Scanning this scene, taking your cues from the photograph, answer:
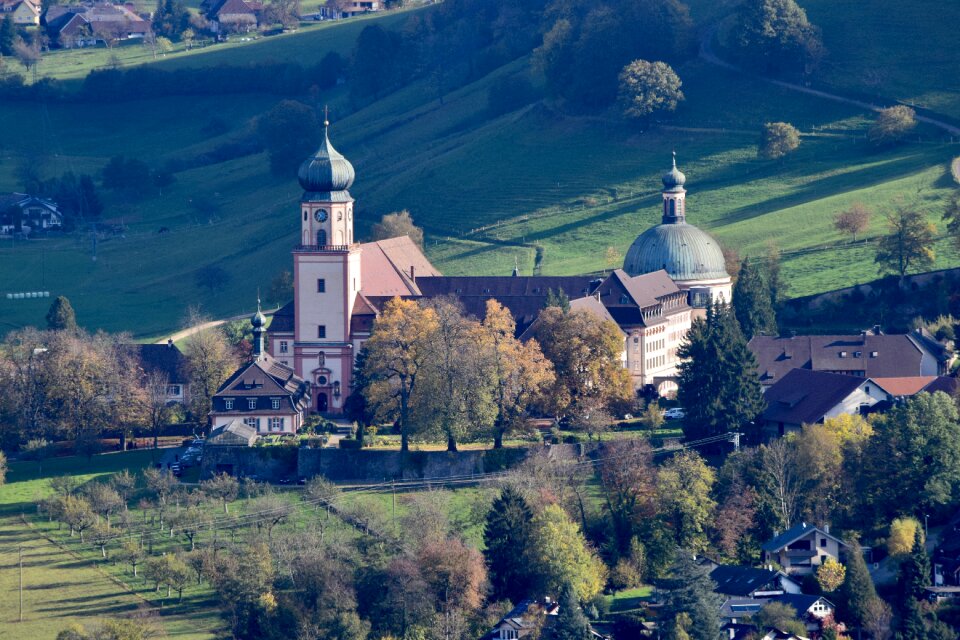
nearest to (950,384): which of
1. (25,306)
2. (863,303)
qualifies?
(863,303)

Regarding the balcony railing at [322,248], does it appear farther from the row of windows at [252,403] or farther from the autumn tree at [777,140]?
the autumn tree at [777,140]

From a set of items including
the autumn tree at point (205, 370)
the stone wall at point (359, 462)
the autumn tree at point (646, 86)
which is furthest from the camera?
the autumn tree at point (646, 86)

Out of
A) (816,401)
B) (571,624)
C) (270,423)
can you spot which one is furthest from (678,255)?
(571,624)

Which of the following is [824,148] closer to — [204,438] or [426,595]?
[204,438]

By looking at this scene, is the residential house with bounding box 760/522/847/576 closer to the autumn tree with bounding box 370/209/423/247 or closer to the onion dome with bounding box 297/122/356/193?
the onion dome with bounding box 297/122/356/193

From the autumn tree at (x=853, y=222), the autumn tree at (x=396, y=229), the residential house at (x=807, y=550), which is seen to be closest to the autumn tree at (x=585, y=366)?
the residential house at (x=807, y=550)

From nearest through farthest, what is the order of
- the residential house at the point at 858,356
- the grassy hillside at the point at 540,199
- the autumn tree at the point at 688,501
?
the autumn tree at the point at 688,501
the residential house at the point at 858,356
the grassy hillside at the point at 540,199
